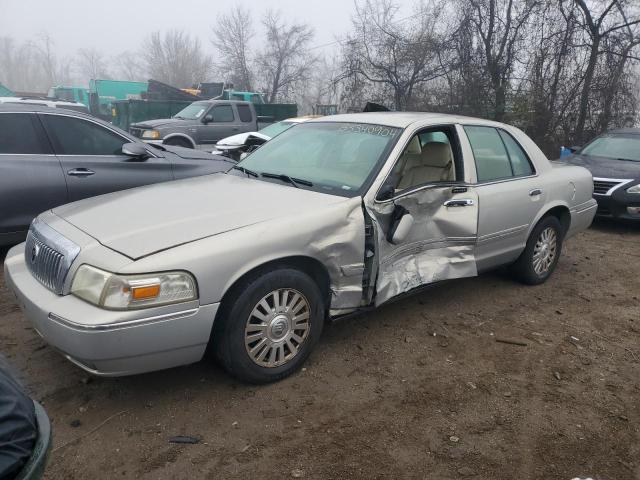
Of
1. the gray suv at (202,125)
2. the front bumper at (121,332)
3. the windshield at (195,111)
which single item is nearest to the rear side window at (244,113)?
the gray suv at (202,125)

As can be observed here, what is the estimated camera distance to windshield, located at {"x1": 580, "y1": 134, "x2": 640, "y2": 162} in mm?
8344

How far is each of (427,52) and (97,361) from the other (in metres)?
15.6

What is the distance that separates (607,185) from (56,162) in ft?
23.8

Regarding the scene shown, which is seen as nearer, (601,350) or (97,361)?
(97,361)

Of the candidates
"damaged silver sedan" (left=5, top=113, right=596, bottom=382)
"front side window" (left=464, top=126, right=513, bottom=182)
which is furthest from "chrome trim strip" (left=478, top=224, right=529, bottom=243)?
"front side window" (left=464, top=126, right=513, bottom=182)

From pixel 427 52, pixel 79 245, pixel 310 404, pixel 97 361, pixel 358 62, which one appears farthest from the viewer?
pixel 358 62

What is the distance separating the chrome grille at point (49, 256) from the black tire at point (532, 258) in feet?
12.5

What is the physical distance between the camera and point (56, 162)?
5004mm

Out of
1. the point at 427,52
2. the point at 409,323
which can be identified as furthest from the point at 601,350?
the point at 427,52

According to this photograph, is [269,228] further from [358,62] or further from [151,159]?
[358,62]

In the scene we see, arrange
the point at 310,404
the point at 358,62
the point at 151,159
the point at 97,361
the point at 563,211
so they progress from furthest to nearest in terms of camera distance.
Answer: the point at 358,62
the point at 151,159
the point at 563,211
the point at 310,404
the point at 97,361

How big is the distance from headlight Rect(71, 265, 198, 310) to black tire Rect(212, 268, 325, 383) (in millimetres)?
268

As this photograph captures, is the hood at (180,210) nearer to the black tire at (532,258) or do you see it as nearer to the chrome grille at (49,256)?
the chrome grille at (49,256)

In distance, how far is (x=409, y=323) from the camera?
4020 millimetres
